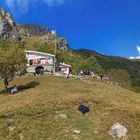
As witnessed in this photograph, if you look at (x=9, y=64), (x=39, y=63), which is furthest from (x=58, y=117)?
(x=39, y=63)

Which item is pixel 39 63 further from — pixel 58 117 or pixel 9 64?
pixel 58 117

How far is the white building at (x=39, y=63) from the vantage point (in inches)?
4830

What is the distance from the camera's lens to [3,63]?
79.2m

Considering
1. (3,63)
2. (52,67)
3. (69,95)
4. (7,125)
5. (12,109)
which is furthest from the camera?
(52,67)

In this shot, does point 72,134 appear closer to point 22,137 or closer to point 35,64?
point 22,137

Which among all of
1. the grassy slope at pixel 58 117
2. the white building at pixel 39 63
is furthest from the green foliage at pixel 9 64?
the white building at pixel 39 63

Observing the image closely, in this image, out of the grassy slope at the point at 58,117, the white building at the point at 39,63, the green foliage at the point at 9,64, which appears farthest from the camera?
the white building at the point at 39,63

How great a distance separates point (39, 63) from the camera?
4902 inches

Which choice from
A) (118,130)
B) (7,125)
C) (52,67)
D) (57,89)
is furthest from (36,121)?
(52,67)

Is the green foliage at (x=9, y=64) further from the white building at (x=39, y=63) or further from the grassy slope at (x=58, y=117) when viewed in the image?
the white building at (x=39, y=63)

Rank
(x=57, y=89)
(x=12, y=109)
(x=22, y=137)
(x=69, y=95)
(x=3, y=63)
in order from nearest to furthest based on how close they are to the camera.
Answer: (x=22, y=137)
(x=12, y=109)
(x=69, y=95)
(x=57, y=89)
(x=3, y=63)

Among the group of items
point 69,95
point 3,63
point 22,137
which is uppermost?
point 3,63

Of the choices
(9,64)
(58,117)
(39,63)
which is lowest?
(58,117)

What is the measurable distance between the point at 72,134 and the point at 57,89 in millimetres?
27463
